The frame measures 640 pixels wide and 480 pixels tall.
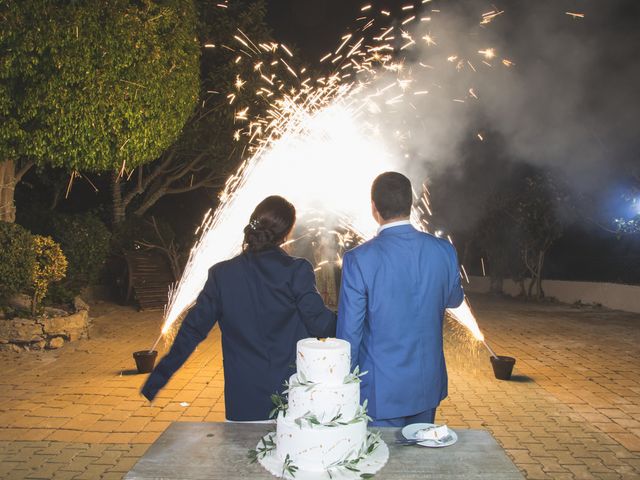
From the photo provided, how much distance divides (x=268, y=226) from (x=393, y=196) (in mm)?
741

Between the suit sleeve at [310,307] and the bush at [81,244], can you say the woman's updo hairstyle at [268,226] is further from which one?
the bush at [81,244]

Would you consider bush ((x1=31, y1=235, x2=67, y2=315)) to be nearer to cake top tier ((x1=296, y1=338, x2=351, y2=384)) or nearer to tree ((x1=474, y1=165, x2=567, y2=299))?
cake top tier ((x1=296, y1=338, x2=351, y2=384))

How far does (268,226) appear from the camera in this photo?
342cm

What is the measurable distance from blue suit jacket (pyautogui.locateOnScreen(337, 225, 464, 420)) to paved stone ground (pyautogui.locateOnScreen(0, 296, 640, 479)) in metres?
Answer: 2.03

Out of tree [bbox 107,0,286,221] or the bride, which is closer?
the bride

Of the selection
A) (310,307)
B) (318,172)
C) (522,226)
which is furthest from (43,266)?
(522,226)

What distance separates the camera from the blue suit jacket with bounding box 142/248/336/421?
10.7ft

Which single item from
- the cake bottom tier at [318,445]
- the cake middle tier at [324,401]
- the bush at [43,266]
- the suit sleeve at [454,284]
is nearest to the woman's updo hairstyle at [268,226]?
the suit sleeve at [454,284]

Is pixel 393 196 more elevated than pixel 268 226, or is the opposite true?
pixel 393 196

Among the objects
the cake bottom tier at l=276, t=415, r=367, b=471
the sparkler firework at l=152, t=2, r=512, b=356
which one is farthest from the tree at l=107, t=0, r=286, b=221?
the cake bottom tier at l=276, t=415, r=367, b=471

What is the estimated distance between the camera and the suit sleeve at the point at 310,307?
3.31 meters

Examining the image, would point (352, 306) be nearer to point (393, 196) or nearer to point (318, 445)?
point (393, 196)

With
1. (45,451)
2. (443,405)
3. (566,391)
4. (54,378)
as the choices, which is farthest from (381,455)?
(54,378)

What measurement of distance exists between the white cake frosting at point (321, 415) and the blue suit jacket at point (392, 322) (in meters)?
0.60
